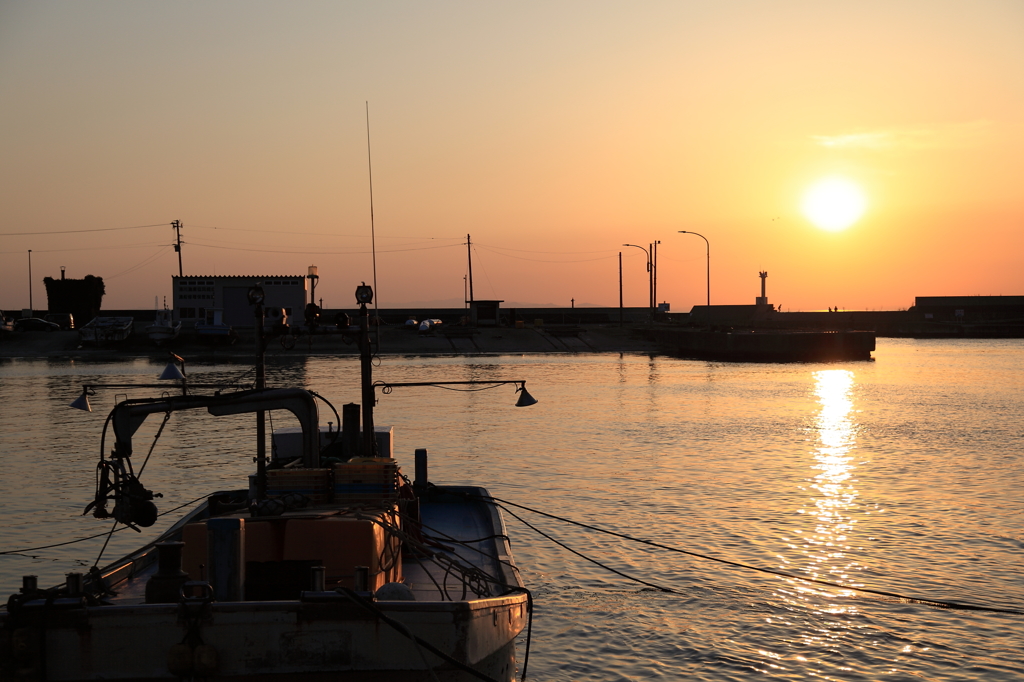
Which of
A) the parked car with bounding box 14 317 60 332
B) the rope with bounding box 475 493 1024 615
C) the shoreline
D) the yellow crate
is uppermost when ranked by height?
the parked car with bounding box 14 317 60 332

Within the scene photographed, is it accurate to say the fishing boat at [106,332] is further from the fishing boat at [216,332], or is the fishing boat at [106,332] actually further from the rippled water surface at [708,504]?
the rippled water surface at [708,504]

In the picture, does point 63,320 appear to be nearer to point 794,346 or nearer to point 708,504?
point 794,346

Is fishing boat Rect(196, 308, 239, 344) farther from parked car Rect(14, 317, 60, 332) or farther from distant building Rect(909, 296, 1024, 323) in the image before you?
distant building Rect(909, 296, 1024, 323)

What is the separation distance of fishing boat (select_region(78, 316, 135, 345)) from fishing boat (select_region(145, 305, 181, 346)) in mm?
2068

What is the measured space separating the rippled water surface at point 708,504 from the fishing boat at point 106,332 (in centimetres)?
3070

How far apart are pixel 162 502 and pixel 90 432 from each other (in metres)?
16.3

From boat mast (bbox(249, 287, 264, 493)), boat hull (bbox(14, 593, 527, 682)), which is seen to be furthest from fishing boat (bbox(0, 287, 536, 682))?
boat mast (bbox(249, 287, 264, 493))

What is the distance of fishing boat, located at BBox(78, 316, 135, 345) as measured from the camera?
87.2m

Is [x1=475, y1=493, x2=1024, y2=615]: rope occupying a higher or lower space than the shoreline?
lower

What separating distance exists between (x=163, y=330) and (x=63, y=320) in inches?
1257

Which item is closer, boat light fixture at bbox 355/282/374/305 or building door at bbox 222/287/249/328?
boat light fixture at bbox 355/282/374/305

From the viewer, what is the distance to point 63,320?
11088 centimetres

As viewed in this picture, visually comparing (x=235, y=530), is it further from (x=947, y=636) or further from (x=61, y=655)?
(x=947, y=636)

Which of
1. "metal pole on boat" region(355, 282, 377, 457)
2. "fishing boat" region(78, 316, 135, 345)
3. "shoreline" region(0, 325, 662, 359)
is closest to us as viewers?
"metal pole on boat" region(355, 282, 377, 457)
